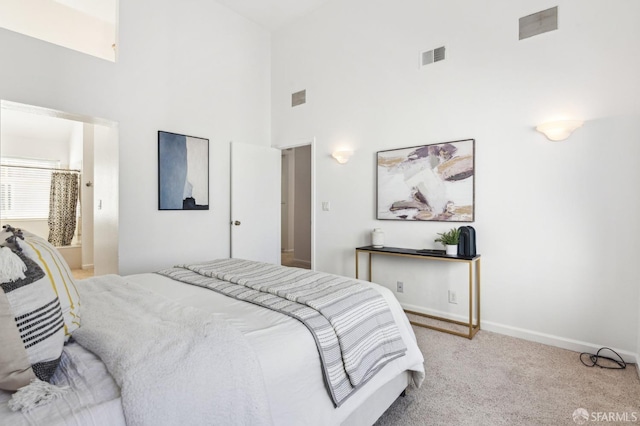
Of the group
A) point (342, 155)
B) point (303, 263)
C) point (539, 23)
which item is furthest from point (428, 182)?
point (303, 263)

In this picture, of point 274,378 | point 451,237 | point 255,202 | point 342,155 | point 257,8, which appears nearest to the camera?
point 274,378

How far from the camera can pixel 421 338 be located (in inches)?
109

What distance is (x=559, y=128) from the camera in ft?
8.09

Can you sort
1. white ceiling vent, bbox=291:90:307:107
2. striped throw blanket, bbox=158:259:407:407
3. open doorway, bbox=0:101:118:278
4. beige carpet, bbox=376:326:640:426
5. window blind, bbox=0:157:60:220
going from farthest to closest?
window blind, bbox=0:157:60:220 → open doorway, bbox=0:101:118:278 → white ceiling vent, bbox=291:90:307:107 → beige carpet, bbox=376:326:640:426 → striped throw blanket, bbox=158:259:407:407

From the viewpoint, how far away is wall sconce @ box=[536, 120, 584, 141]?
243cm

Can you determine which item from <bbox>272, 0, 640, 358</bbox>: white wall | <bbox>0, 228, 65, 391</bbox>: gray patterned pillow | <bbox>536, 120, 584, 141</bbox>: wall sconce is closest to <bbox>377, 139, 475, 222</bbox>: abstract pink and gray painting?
<bbox>272, 0, 640, 358</bbox>: white wall

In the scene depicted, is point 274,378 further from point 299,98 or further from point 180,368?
point 299,98

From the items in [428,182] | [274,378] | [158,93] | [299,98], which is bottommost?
[274,378]

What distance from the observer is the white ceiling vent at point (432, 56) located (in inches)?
125

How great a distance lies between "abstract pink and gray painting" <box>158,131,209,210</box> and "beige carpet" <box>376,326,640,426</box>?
293 centimetres

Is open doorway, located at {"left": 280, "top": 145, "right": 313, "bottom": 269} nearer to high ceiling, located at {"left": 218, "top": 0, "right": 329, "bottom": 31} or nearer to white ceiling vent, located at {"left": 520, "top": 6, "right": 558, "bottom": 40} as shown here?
high ceiling, located at {"left": 218, "top": 0, "right": 329, "bottom": 31}

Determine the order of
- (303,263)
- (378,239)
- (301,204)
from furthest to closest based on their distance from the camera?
(301,204), (303,263), (378,239)

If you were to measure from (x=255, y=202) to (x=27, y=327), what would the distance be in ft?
11.6

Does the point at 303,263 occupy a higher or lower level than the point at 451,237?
lower
